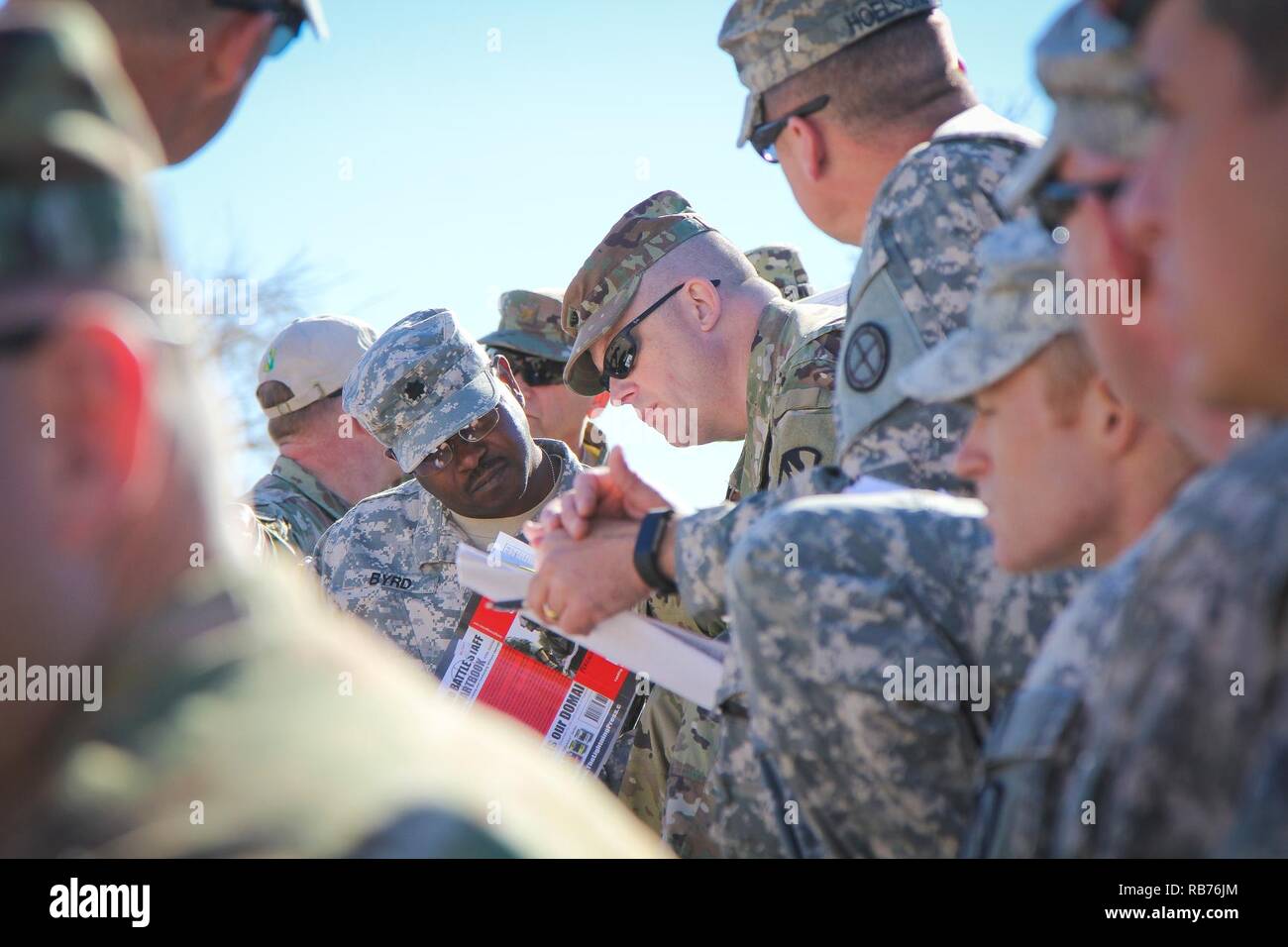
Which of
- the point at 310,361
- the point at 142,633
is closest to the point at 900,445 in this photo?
the point at 142,633

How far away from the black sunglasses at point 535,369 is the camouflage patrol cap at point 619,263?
1810 millimetres

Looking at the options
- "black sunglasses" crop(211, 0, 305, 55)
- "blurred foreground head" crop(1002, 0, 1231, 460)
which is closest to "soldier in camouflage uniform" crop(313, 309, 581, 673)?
"black sunglasses" crop(211, 0, 305, 55)

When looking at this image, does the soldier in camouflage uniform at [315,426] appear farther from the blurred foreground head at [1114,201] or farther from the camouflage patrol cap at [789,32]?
the blurred foreground head at [1114,201]

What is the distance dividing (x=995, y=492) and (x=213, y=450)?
1.41m

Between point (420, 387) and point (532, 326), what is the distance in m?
2.15

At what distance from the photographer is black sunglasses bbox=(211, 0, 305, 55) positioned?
3.20m

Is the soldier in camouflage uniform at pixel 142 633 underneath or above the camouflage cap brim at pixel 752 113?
underneath

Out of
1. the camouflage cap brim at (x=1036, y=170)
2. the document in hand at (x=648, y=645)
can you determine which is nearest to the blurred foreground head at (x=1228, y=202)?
the camouflage cap brim at (x=1036, y=170)

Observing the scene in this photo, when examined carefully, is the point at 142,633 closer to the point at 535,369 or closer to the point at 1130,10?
the point at 1130,10

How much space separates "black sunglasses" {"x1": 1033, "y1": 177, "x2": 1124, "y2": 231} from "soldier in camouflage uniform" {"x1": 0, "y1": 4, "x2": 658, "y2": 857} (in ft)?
3.27

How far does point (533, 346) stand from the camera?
Answer: 25.9ft

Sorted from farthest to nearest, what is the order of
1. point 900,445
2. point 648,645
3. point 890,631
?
point 648,645
point 900,445
point 890,631

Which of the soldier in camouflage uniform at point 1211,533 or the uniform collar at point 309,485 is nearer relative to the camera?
the soldier in camouflage uniform at point 1211,533

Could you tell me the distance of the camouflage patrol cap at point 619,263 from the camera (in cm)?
581
